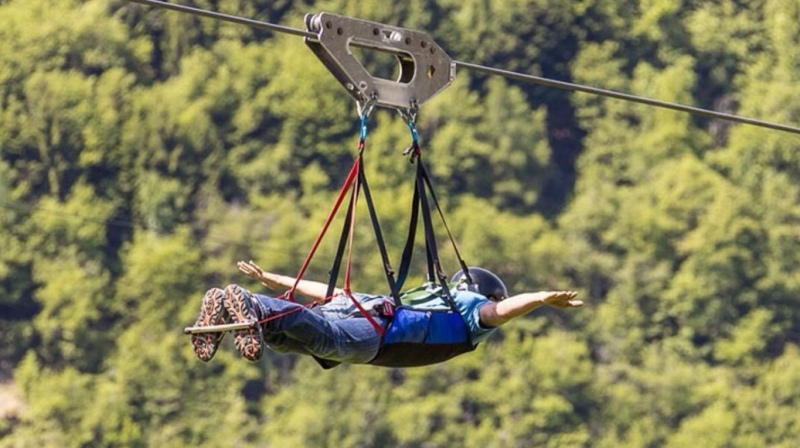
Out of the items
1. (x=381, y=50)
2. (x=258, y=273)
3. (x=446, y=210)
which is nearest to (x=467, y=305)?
(x=258, y=273)

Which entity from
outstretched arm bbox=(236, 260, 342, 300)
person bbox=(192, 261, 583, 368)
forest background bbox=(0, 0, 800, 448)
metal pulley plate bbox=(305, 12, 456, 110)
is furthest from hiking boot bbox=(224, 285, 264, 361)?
forest background bbox=(0, 0, 800, 448)

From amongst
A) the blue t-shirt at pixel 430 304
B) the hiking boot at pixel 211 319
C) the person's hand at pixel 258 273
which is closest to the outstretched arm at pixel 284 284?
the person's hand at pixel 258 273

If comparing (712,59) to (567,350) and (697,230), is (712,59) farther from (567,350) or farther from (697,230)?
(567,350)

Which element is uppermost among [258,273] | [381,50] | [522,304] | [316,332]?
[381,50]

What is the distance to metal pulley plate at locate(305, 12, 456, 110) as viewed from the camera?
34.0 feet

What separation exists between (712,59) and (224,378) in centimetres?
2327

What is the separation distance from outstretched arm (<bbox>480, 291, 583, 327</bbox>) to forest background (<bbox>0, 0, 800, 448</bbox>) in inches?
1780

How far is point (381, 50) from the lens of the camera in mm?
10461

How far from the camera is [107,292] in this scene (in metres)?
63.7

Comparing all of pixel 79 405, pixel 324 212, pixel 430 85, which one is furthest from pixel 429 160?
pixel 430 85

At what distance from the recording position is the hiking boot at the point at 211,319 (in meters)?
9.70

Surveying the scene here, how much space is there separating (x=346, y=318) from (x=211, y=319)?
0.78 metres

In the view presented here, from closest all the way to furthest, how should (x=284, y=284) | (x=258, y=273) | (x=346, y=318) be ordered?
(x=346, y=318)
(x=284, y=284)
(x=258, y=273)

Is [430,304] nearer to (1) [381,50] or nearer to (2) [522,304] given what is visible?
(2) [522,304]
